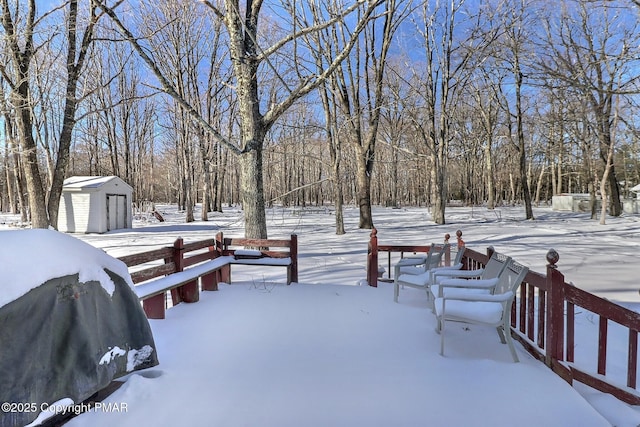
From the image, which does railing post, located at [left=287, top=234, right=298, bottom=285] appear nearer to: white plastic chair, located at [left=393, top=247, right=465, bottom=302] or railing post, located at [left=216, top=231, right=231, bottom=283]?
railing post, located at [left=216, top=231, right=231, bottom=283]

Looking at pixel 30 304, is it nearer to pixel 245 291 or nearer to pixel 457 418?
pixel 457 418

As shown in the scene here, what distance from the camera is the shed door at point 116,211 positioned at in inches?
767

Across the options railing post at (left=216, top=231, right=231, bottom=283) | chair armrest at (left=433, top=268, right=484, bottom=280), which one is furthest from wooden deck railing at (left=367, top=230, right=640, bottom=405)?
railing post at (left=216, top=231, right=231, bottom=283)

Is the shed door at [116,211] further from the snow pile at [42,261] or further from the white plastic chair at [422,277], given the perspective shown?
the snow pile at [42,261]

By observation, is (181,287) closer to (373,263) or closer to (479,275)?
(373,263)

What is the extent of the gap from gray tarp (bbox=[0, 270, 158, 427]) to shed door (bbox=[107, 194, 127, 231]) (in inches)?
760

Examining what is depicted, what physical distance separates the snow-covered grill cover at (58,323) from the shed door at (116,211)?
63.3 ft

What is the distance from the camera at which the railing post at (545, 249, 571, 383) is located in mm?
3283

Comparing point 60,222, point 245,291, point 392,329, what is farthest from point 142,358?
point 60,222

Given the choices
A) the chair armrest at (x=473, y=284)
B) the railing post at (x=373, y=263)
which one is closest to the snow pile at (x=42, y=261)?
the chair armrest at (x=473, y=284)

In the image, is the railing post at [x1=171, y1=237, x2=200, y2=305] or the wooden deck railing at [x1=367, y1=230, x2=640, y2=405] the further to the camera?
the railing post at [x1=171, y1=237, x2=200, y2=305]

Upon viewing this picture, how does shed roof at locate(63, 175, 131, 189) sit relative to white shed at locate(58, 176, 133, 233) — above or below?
above

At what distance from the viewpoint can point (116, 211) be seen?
66.2ft

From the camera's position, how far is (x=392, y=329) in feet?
14.8
